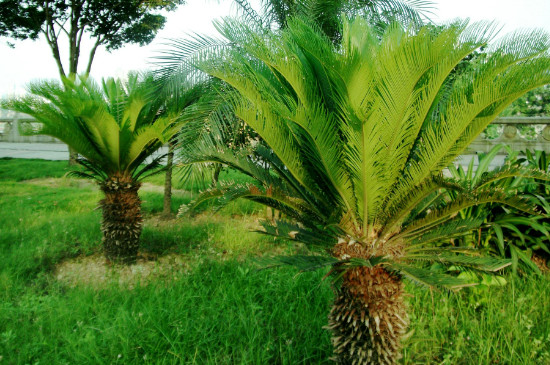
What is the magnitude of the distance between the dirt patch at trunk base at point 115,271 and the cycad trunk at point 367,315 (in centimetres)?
228

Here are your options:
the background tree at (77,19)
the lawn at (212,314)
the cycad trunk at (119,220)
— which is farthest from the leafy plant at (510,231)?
the background tree at (77,19)

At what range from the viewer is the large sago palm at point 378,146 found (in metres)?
1.95

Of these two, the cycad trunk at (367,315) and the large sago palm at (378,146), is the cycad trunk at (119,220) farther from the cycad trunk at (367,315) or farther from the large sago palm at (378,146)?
the cycad trunk at (367,315)

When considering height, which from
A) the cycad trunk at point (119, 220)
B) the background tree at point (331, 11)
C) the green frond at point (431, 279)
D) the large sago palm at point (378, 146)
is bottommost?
the cycad trunk at point (119, 220)

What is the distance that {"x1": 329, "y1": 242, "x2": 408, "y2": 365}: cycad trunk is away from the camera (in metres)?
2.09

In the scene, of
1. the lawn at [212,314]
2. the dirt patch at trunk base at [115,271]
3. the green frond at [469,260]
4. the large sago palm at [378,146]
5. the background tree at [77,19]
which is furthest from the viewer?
the background tree at [77,19]

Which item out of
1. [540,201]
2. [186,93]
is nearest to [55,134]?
[186,93]

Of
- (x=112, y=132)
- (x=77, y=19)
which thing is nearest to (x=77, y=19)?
(x=77, y=19)

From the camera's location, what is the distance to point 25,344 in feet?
9.16

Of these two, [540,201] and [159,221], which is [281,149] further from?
[159,221]

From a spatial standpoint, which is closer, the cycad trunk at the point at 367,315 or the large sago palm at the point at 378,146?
the large sago palm at the point at 378,146

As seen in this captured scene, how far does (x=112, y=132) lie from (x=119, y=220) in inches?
42.5

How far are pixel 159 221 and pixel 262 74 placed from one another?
14.1 feet

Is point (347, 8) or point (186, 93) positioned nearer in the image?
point (186, 93)
